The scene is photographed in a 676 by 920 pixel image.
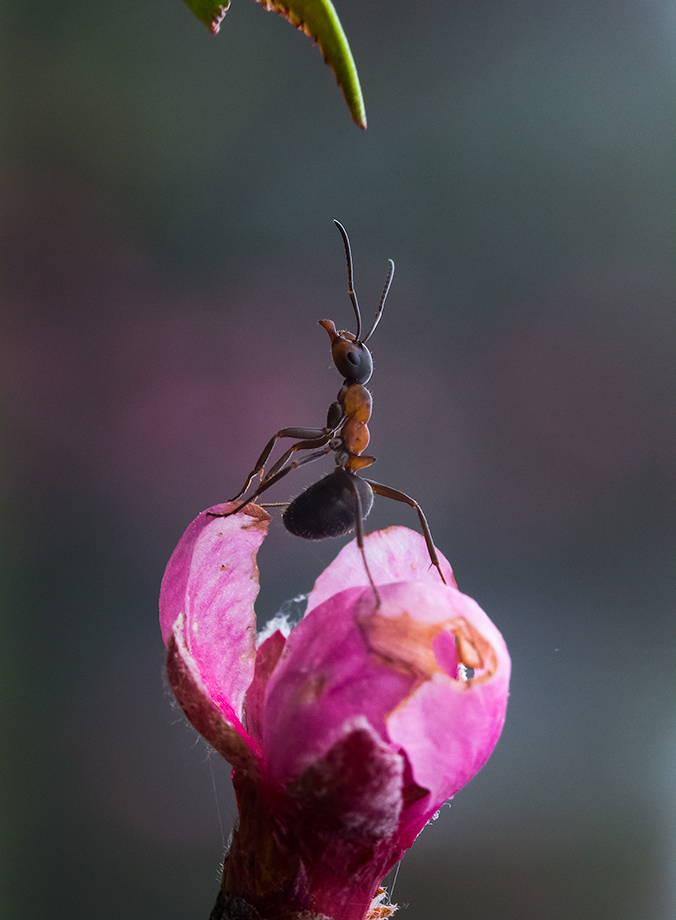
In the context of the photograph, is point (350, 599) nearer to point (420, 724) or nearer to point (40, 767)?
point (420, 724)

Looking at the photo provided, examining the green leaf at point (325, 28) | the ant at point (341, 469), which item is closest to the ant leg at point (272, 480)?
the ant at point (341, 469)

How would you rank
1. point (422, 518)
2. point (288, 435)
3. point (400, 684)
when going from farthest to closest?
point (288, 435) < point (422, 518) < point (400, 684)

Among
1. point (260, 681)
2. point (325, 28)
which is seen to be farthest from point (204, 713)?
point (325, 28)

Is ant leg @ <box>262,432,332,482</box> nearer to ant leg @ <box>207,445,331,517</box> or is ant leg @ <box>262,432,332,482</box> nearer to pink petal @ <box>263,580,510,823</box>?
ant leg @ <box>207,445,331,517</box>

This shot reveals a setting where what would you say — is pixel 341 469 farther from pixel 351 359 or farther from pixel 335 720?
pixel 335 720

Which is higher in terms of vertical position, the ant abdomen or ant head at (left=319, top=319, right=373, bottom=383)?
ant head at (left=319, top=319, right=373, bottom=383)

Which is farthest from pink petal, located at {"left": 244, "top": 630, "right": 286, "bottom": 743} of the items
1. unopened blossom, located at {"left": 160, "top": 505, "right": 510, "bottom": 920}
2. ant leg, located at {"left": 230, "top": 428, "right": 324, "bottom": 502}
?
ant leg, located at {"left": 230, "top": 428, "right": 324, "bottom": 502}

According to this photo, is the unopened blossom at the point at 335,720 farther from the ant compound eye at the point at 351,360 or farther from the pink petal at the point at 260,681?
the ant compound eye at the point at 351,360

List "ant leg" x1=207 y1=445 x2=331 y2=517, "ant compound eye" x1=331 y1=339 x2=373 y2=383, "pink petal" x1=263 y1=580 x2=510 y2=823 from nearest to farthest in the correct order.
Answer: "pink petal" x1=263 y1=580 x2=510 y2=823 < "ant leg" x1=207 y1=445 x2=331 y2=517 < "ant compound eye" x1=331 y1=339 x2=373 y2=383
